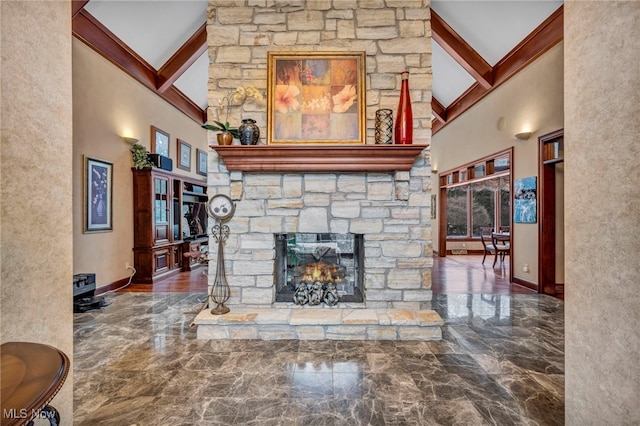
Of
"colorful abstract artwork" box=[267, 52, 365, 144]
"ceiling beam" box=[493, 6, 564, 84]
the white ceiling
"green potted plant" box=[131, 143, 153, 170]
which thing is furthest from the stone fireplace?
"green potted plant" box=[131, 143, 153, 170]

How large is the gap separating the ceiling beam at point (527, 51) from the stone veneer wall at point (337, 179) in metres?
2.24

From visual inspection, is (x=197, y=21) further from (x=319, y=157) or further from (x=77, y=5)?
(x=319, y=157)

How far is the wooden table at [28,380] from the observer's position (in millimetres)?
731

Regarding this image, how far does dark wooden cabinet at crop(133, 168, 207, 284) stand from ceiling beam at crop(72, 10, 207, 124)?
1596 millimetres

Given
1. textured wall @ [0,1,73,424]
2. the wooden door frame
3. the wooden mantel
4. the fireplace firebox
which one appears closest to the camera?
textured wall @ [0,1,73,424]

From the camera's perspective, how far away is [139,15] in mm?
4215

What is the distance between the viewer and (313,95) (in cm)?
303

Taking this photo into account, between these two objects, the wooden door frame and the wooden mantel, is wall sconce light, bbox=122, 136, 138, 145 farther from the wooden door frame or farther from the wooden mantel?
the wooden door frame

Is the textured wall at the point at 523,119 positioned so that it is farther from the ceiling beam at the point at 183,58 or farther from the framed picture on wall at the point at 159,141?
the framed picture on wall at the point at 159,141

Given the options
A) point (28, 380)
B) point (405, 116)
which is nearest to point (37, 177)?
point (28, 380)

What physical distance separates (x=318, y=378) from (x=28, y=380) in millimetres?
1676

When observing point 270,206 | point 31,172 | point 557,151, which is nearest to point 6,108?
point 31,172

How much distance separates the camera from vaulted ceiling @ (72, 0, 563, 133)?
13.1ft

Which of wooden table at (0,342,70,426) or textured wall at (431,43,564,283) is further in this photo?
textured wall at (431,43,564,283)
